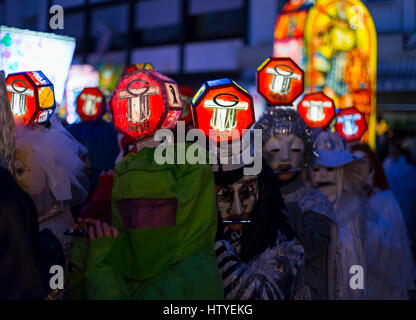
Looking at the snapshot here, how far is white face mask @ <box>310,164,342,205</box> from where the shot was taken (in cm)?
362

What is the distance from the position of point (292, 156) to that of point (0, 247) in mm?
2148

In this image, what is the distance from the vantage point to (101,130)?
166 inches

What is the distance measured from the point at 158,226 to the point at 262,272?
49 centimetres

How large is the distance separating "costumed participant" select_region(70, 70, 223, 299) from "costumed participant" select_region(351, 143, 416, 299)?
9.91 feet

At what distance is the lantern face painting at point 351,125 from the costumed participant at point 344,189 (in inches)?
28.5

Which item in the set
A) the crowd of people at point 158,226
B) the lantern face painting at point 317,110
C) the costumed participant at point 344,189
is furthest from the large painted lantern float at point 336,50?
the crowd of people at point 158,226

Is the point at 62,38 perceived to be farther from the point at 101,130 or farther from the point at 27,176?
the point at 101,130

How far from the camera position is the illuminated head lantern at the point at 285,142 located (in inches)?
118

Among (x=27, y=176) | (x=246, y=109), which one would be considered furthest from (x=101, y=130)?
(x=27, y=176)

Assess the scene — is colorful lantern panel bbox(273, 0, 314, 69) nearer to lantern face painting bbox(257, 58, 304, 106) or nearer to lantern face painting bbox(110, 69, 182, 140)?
lantern face painting bbox(257, 58, 304, 106)

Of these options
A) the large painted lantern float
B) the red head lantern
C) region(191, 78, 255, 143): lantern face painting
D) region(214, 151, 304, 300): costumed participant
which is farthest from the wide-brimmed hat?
the large painted lantern float

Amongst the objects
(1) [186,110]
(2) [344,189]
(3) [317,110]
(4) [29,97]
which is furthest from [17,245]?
(3) [317,110]

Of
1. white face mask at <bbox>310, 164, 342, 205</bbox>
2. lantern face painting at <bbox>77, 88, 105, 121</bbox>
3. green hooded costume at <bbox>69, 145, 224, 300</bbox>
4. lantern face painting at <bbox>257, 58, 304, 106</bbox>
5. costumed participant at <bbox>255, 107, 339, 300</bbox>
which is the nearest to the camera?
green hooded costume at <bbox>69, 145, 224, 300</bbox>

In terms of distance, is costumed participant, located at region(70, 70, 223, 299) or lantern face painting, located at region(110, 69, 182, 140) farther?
lantern face painting, located at region(110, 69, 182, 140)
